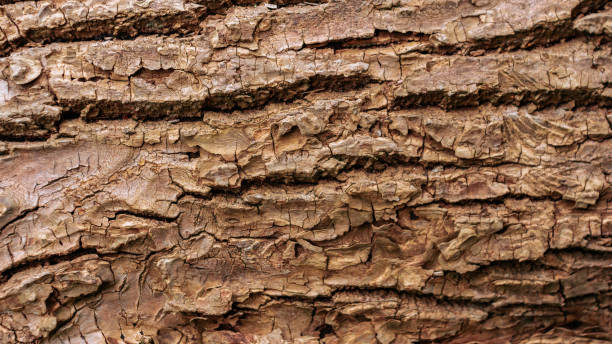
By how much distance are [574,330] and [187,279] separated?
165cm

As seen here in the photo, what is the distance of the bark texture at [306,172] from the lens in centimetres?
151

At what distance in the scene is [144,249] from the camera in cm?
160

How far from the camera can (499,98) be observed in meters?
1.54

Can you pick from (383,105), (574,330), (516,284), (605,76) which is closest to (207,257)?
(383,105)

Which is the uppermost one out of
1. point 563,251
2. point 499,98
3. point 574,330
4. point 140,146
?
point 499,98

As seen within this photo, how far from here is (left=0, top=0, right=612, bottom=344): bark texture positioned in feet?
4.97

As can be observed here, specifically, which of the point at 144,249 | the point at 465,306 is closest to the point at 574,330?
the point at 465,306

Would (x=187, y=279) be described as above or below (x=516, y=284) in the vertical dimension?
below

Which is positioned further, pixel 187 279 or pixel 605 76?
pixel 187 279

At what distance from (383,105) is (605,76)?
88 centimetres

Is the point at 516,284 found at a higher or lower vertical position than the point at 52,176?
lower

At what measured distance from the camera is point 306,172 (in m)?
1.54

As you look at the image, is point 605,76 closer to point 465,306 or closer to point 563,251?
point 563,251

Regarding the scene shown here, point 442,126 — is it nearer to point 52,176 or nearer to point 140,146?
point 140,146
